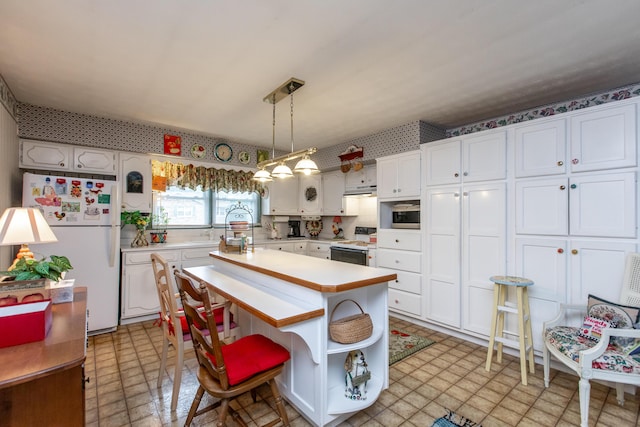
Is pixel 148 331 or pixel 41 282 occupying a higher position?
pixel 41 282

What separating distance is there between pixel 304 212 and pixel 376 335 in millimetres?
3694

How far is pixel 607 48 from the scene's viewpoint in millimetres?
2162

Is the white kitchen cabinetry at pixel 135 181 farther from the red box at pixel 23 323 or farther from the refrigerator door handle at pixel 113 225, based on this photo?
the red box at pixel 23 323

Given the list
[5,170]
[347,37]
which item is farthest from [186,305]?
[5,170]

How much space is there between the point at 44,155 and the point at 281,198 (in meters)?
3.17

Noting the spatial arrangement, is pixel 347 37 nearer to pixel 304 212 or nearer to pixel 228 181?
pixel 228 181

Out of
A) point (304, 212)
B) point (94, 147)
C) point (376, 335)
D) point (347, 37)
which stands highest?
point (347, 37)

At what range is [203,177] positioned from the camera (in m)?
4.52

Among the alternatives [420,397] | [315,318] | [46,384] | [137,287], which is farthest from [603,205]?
[137,287]

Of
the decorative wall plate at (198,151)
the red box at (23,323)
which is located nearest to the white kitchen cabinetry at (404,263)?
the decorative wall plate at (198,151)

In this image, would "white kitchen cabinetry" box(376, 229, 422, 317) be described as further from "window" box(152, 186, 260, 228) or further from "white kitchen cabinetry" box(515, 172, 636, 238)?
"window" box(152, 186, 260, 228)

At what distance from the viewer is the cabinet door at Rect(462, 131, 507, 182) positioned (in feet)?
9.59

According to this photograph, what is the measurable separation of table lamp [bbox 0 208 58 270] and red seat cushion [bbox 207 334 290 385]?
147 cm

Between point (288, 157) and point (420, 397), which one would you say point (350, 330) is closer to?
point (420, 397)
